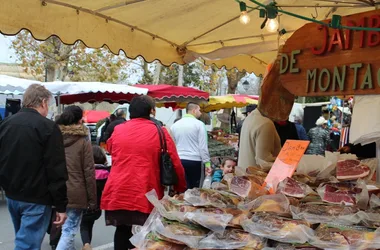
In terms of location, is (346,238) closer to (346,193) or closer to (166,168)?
(346,193)

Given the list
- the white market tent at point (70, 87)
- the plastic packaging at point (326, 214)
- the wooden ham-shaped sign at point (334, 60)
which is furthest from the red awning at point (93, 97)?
the plastic packaging at point (326, 214)

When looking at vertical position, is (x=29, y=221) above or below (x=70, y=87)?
below

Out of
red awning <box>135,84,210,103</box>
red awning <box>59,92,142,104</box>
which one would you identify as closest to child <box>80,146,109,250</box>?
red awning <box>59,92,142,104</box>

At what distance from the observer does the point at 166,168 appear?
3340 mm

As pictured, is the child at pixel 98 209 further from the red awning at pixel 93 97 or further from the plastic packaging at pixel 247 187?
the red awning at pixel 93 97

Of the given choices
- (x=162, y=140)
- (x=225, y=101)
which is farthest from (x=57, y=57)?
(x=162, y=140)

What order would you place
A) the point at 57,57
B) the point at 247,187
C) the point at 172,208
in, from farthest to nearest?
the point at 57,57 → the point at 247,187 → the point at 172,208

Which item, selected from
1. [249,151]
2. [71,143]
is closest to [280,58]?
[249,151]

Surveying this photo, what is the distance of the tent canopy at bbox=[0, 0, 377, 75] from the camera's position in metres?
2.90

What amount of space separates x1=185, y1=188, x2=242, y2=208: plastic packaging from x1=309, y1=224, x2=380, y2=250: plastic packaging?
449mm

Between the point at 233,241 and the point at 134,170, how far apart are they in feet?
6.04

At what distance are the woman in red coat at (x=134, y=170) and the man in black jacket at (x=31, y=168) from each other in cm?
44

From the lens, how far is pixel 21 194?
3.05 metres

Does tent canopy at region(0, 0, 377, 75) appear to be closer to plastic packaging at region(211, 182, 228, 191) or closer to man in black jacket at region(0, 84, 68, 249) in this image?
man in black jacket at region(0, 84, 68, 249)
